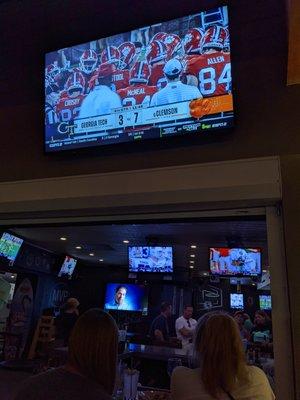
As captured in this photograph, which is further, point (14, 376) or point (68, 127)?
point (14, 376)

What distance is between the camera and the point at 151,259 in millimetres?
7137

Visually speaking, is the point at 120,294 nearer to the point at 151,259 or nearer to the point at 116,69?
the point at 151,259

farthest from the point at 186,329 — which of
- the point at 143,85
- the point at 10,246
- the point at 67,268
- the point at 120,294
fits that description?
the point at 67,268

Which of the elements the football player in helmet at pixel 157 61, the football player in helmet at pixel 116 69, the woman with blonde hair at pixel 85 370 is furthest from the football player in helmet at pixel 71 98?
the woman with blonde hair at pixel 85 370

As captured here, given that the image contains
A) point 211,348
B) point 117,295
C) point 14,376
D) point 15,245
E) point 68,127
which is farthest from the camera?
point 117,295

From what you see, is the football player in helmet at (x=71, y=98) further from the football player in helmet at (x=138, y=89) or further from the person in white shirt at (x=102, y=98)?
the football player in helmet at (x=138, y=89)

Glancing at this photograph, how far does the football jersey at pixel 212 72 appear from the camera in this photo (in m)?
2.22

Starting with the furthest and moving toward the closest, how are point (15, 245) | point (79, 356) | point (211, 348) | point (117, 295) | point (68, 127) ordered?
1. point (117, 295)
2. point (15, 245)
3. point (68, 127)
4. point (211, 348)
5. point (79, 356)

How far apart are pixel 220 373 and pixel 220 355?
8 cm

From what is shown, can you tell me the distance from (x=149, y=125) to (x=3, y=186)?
1.23m

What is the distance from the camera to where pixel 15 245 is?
826 centimetres

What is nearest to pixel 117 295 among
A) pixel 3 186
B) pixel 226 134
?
pixel 3 186

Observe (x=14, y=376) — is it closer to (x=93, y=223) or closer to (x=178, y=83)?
(x=93, y=223)

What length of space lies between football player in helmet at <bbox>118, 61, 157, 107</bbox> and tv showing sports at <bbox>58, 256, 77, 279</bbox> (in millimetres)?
9304
